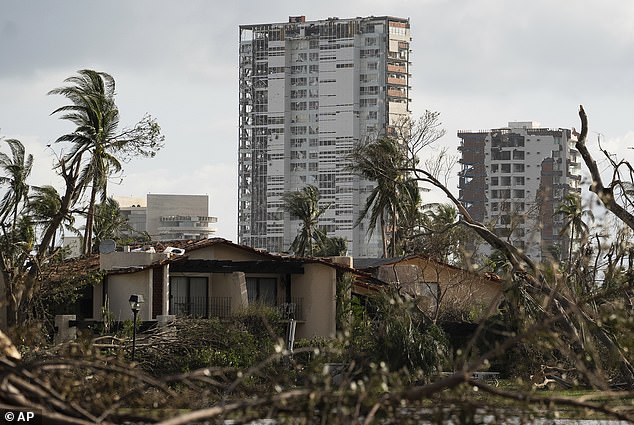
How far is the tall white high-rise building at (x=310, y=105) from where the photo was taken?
13750 centimetres

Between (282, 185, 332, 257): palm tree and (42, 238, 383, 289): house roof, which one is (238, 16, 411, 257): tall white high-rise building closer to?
(282, 185, 332, 257): palm tree

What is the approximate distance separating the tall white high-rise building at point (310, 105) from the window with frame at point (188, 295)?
324 ft

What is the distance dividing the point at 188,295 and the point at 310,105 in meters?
102

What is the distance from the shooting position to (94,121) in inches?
1649

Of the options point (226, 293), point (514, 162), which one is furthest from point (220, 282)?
point (514, 162)

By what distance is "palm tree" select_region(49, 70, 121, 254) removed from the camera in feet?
133

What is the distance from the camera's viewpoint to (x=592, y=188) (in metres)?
15.9

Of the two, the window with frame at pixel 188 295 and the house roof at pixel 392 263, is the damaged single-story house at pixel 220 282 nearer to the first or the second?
the window with frame at pixel 188 295

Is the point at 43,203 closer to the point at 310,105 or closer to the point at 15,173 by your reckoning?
the point at 15,173

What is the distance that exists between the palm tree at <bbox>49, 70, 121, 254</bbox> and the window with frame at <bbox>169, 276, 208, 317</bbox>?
500cm

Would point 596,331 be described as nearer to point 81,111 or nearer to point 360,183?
point 81,111

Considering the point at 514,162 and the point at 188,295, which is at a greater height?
the point at 514,162

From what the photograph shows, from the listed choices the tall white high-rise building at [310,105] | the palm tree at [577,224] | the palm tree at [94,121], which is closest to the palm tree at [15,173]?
the palm tree at [94,121]

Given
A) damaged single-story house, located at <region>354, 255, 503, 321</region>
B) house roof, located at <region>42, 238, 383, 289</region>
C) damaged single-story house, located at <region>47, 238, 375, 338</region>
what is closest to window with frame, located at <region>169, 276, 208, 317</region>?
damaged single-story house, located at <region>47, 238, 375, 338</region>
